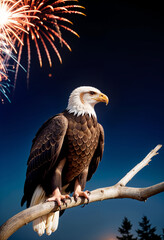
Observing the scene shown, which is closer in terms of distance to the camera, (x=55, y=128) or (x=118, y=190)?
(x=118, y=190)

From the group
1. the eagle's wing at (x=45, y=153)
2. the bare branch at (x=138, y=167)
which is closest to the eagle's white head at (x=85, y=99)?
the eagle's wing at (x=45, y=153)

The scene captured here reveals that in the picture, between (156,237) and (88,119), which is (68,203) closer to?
(88,119)

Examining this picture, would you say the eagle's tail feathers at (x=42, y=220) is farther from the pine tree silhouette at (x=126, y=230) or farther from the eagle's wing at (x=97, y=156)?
the pine tree silhouette at (x=126, y=230)

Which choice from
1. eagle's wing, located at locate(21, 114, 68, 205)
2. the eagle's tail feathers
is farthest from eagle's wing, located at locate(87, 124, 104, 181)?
the eagle's tail feathers

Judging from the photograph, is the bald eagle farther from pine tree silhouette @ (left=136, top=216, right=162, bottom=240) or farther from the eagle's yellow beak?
pine tree silhouette @ (left=136, top=216, right=162, bottom=240)

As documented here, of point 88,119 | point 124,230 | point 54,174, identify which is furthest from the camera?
point 124,230

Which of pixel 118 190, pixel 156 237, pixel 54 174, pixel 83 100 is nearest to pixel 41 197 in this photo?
pixel 54 174

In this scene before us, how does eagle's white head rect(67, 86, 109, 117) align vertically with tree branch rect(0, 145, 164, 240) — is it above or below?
above

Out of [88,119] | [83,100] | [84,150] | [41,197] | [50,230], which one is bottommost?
[50,230]
